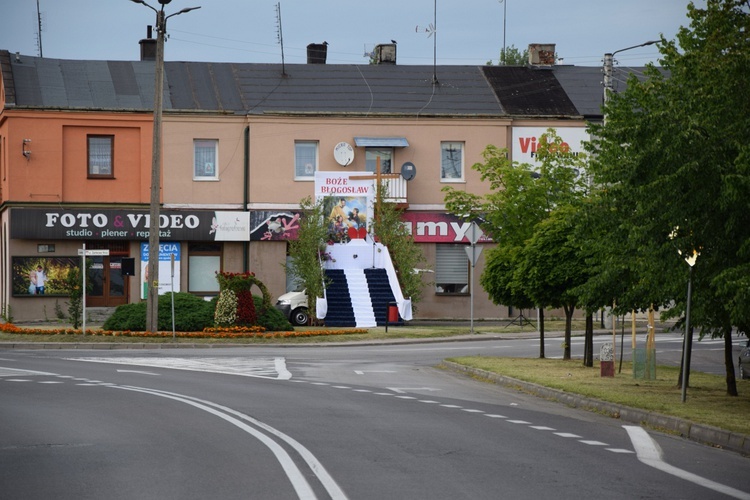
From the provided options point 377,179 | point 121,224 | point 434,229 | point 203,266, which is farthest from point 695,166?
point 203,266

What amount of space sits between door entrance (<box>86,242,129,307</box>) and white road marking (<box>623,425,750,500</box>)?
33.7 metres

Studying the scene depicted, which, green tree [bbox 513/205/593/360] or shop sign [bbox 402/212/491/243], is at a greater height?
shop sign [bbox 402/212/491/243]

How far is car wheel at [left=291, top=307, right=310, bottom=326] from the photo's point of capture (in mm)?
43125

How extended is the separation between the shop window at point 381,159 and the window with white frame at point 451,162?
7.08ft

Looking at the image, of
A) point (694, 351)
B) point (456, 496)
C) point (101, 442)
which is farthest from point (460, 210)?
point (456, 496)

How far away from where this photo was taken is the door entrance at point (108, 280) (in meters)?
45.7

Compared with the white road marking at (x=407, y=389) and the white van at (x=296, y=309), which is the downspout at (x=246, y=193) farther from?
the white road marking at (x=407, y=389)

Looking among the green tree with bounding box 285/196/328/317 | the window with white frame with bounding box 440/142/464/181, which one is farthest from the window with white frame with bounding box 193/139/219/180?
the window with white frame with bounding box 440/142/464/181

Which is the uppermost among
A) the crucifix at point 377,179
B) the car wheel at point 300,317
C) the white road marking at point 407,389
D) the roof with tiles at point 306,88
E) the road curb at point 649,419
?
the roof with tiles at point 306,88

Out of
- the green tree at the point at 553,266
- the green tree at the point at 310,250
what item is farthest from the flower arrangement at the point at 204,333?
the green tree at the point at 553,266

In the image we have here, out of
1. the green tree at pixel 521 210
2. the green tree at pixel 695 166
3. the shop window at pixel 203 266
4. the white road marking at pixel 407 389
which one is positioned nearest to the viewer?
the green tree at pixel 695 166

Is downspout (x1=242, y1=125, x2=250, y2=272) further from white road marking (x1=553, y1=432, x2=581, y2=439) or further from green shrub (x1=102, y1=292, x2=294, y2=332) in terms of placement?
white road marking (x1=553, y1=432, x2=581, y2=439)

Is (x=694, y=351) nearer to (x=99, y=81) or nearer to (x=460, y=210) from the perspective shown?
(x=460, y=210)

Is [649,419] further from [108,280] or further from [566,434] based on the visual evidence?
[108,280]
